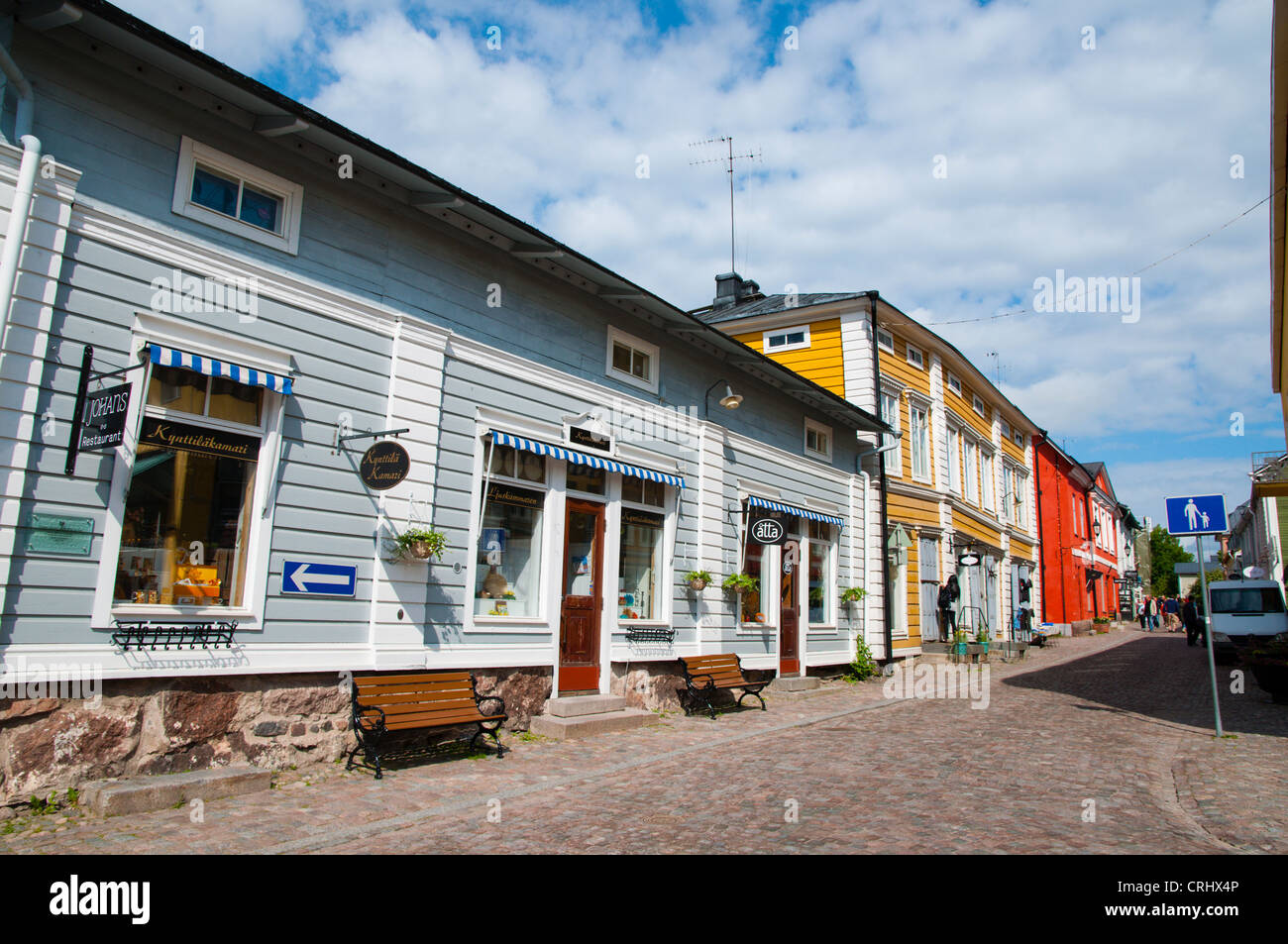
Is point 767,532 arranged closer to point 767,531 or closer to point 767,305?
point 767,531

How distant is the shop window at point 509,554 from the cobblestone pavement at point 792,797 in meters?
1.64

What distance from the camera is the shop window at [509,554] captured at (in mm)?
9445

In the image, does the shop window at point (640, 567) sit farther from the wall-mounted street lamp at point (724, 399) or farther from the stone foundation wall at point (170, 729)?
the stone foundation wall at point (170, 729)

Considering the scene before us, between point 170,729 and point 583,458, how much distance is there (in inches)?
211

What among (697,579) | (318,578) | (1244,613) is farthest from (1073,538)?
(318,578)

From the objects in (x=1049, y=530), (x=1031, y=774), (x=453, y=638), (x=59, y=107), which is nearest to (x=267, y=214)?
(x=59, y=107)

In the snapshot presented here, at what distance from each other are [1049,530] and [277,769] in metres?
35.9

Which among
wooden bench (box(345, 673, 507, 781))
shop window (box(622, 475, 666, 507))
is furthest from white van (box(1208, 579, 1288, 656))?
wooden bench (box(345, 673, 507, 781))

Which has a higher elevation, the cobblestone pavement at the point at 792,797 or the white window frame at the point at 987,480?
the white window frame at the point at 987,480

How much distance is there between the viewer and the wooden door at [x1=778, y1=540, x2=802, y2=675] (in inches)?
594

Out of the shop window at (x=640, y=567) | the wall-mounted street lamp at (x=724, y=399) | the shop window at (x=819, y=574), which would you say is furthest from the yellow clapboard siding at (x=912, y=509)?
the shop window at (x=640, y=567)

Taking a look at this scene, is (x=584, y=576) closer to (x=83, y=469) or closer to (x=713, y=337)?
(x=713, y=337)
